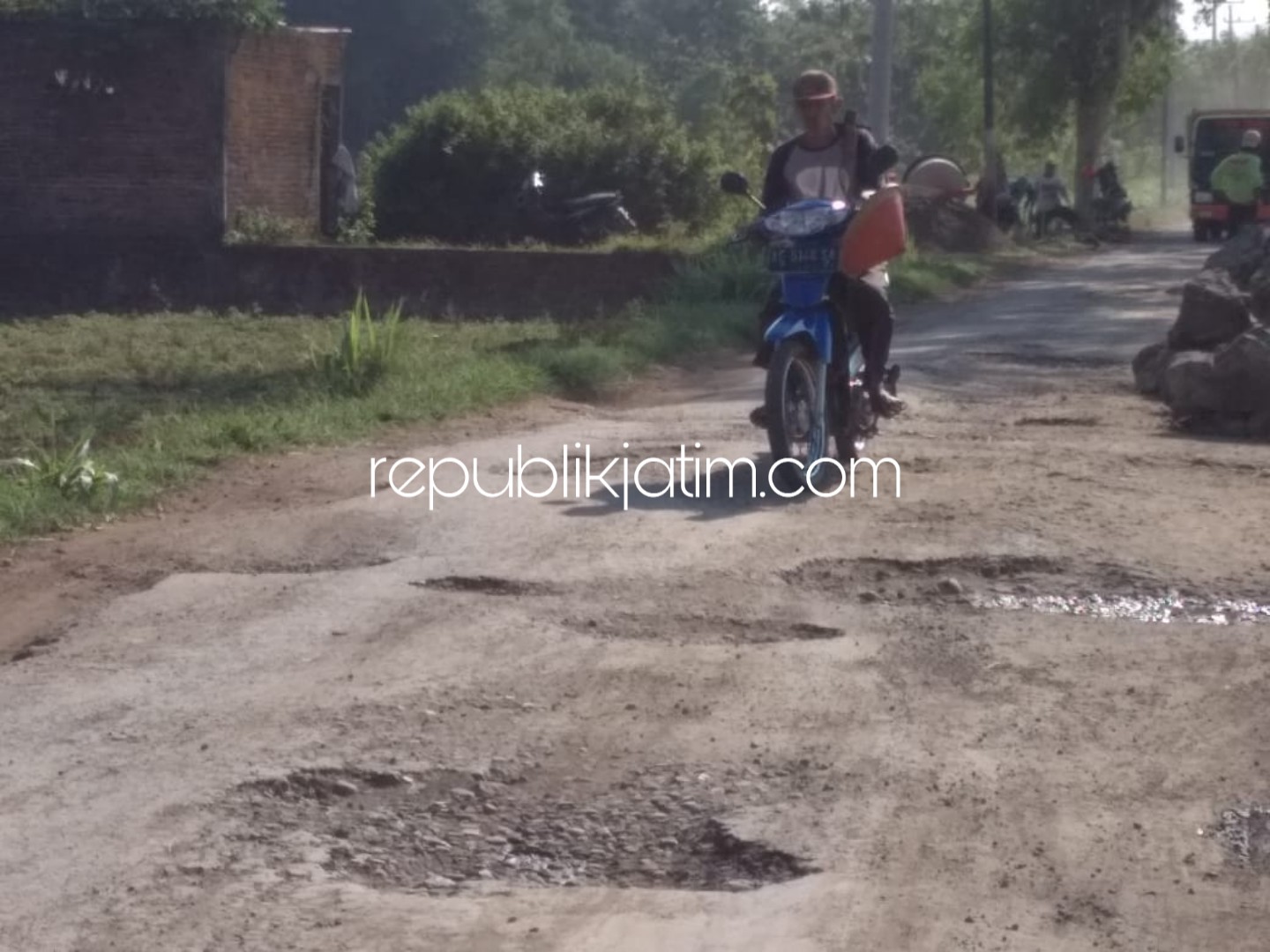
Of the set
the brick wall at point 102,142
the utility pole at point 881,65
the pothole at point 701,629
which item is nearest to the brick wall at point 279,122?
the brick wall at point 102,142

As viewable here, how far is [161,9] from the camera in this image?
918 inches

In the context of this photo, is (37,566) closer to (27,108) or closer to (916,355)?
(916,355)

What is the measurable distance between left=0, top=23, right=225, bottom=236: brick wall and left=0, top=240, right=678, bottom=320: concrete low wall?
0.99 meters

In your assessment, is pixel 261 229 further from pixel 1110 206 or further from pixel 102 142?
pixel 1110 206

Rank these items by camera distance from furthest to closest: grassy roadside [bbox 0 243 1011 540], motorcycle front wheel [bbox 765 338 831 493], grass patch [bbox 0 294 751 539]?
grass patch [bbox 0 294 751 539] → grassy roadside [bbox 0 243 1011 540] → motorcycle front wheel [bbox 765 338 831 493]

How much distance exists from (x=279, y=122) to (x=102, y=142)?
8.41 ft

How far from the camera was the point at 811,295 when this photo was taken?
808 centimetres

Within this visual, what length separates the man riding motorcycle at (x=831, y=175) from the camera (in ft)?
27.1

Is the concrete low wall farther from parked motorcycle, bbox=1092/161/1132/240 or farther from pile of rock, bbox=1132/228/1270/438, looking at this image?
parked motorcycle, bbox=1092/161/1132/240

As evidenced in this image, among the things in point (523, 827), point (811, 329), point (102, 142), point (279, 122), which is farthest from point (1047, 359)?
point (279, 122)

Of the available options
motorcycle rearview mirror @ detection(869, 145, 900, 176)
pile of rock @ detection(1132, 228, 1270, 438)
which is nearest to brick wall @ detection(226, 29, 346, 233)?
pile of rock @ detection(1132, 228, 1270, 438)

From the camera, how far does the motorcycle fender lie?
790 centimetres

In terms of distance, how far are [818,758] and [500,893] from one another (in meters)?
1.05

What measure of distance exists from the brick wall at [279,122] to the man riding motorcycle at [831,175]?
16.3m
